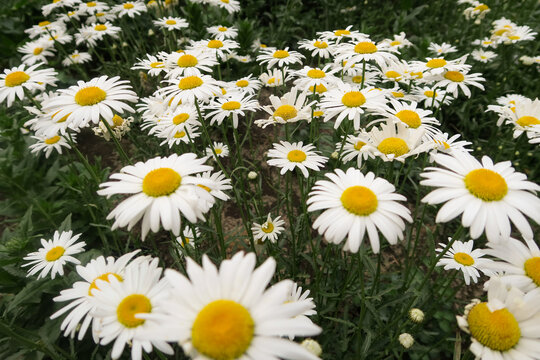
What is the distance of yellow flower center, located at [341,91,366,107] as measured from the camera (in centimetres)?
231

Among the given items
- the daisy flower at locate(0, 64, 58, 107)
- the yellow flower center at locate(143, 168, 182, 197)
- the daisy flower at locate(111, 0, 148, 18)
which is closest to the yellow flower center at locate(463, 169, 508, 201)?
the yellow flower center at locate(143, 168, 182, 197)

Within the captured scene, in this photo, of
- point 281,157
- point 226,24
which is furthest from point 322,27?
point 281,157

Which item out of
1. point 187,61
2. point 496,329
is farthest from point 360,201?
point 187,61

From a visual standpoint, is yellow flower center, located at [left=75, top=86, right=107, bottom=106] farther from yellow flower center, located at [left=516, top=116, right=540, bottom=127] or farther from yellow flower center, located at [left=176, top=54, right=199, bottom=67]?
yellow flower center, located at [left=516, top=116, right=540, bottom=127]

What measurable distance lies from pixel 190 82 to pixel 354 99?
1.22 m

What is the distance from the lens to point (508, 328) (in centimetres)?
130

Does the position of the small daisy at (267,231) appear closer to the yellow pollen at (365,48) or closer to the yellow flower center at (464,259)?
the yellow flower center at (464,259)

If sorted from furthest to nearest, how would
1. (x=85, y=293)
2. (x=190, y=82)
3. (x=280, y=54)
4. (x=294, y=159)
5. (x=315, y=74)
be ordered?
(x=280, y=54), (x=315, y=74), (x=294, y=159), (x=190, y=82), (x=85, y=293)

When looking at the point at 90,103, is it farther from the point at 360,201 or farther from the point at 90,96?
the point at 360,201

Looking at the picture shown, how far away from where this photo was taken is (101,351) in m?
2.86

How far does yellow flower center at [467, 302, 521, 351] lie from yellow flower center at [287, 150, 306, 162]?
1.53 metres

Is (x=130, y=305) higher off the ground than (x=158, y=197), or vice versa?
(x=158, y=197)

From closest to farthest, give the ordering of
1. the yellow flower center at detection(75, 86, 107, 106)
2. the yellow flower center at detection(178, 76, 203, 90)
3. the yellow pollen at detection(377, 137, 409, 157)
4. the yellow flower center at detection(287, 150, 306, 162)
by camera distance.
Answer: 1. the yellow pollen at detection(377, 137, 409, 157)
2. the yellow flower center at detection(75, 86, 107, 106)
3. the yellow flower center at detection(178, 76, 203, 90)
4. the yellow flower center at detection(287, 150, 306, 162)

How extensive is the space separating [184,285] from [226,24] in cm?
526
